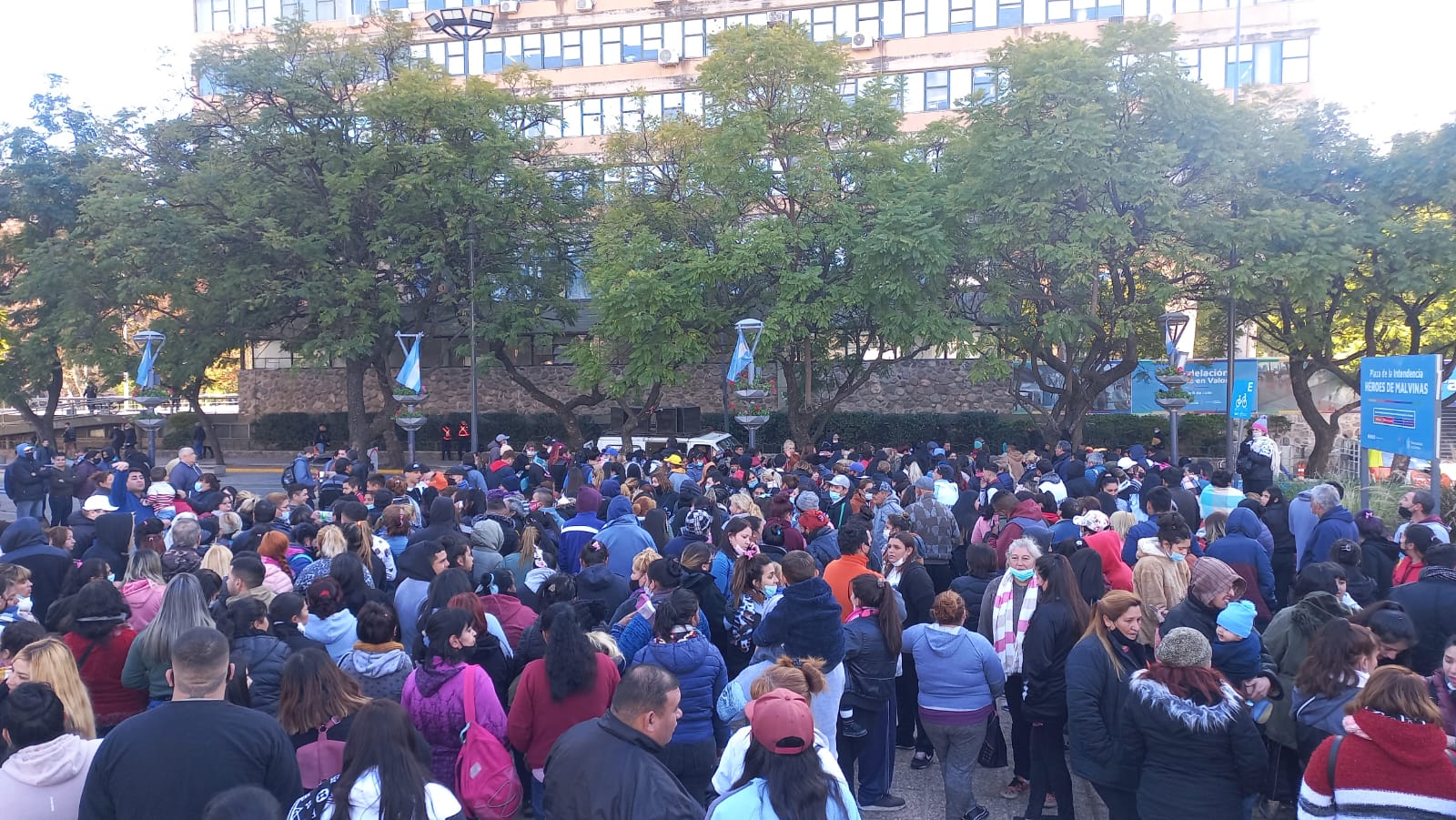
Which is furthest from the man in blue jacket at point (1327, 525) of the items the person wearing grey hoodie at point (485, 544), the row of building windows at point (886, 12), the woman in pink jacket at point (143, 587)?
the row of building windows at point (886, 12)

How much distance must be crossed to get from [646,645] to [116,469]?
1009 cm

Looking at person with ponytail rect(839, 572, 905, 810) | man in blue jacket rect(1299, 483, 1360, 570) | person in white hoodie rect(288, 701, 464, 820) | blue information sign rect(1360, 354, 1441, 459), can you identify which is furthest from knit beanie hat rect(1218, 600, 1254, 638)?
blue information sign rect(1360, 354, 1441, 459)

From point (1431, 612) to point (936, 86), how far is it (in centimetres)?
3231

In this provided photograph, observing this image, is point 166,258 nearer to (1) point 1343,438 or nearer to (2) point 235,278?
(2) point 235,278

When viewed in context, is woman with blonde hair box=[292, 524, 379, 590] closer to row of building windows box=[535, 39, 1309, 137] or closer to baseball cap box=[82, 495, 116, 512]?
baseball cap box=[82, 495, 116, 512]

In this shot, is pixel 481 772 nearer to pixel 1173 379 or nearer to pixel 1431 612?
pixel 1431 612

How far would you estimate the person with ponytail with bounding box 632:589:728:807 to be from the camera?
509cm

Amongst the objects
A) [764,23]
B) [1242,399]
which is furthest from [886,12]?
[1242,399]

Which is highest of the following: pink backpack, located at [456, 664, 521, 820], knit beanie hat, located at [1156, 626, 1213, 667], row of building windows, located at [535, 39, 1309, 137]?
row of building windows, located at [535, 39, 1309, 137]

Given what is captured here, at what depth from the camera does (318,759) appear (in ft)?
14.1

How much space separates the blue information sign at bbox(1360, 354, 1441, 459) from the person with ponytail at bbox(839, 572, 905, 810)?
22.9 ft

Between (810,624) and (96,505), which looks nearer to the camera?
(810,624)

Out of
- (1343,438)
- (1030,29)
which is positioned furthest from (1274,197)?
(1030,29)

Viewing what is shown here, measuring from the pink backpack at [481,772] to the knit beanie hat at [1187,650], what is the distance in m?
3.06
